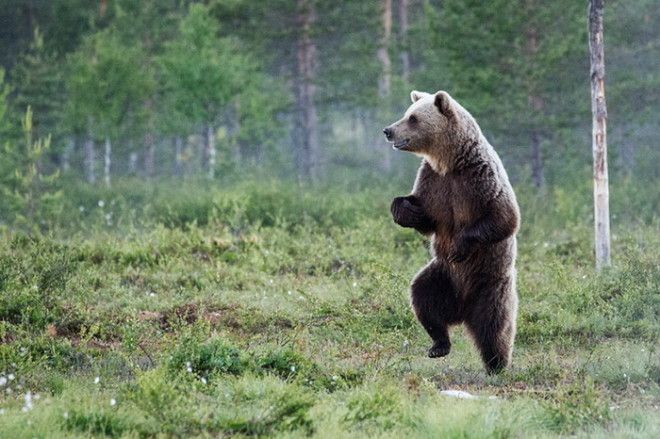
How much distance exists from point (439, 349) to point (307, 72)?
2482 cm

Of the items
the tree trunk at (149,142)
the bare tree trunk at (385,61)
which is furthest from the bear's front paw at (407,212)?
the bare tree trunk at (385,61)

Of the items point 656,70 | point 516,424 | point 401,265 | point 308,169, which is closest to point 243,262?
point 401,265

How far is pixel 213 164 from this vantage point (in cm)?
2961

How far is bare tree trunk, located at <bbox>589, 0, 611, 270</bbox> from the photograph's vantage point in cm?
1227

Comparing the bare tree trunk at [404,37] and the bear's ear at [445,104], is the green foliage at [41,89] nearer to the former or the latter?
the bare tree trunk at [404,37]

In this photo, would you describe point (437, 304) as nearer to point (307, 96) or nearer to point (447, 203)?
point (447, 203)

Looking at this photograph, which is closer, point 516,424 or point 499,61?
point 516,424

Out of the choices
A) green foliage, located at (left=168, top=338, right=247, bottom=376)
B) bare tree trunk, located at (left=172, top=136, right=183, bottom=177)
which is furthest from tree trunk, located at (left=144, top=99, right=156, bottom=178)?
green foliage, located at (left=168, top=338, right=247, bottom=376)

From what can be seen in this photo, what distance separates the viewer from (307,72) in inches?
1272

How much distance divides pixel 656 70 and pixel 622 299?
23920 millimetres

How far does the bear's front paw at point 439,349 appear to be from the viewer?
8.12m

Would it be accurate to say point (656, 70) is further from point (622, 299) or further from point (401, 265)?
point (622, 299)

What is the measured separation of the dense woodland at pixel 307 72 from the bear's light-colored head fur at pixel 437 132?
12564 millimetres

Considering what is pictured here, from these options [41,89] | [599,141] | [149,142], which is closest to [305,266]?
[599,141]
